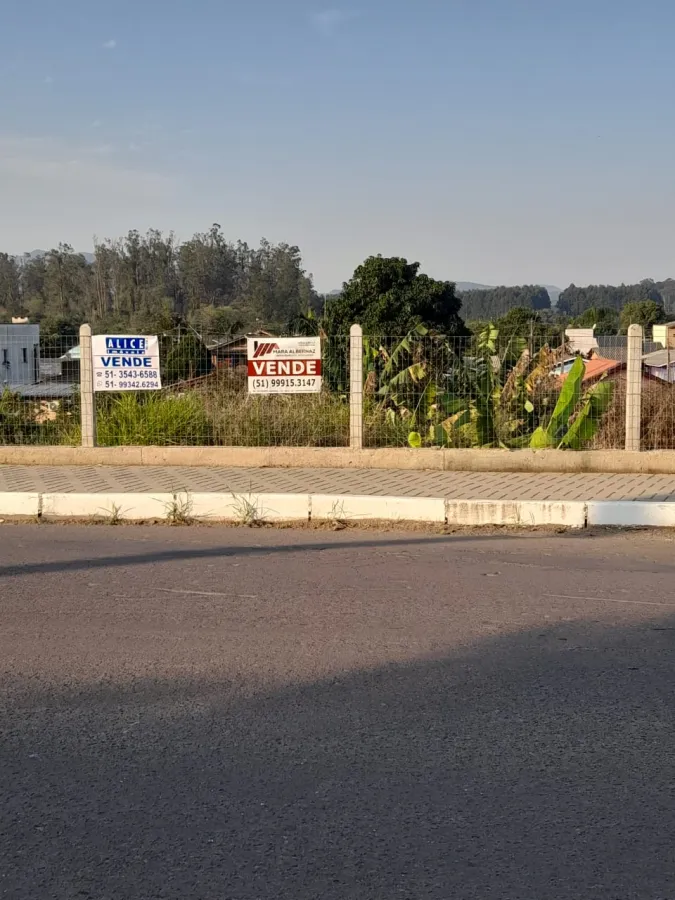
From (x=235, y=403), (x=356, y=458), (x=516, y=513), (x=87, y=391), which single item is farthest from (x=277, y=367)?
(x=516, y=513)

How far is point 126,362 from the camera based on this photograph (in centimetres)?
1396

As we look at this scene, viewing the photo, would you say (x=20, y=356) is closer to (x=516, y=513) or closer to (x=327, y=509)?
(x=327, y=509)

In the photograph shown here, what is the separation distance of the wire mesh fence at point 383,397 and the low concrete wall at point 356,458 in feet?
1.06

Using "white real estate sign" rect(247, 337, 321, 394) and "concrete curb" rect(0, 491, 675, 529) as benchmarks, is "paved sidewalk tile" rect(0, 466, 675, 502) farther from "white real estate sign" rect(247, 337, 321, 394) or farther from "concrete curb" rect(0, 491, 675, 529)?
"white real estate sign" rect(247, 337, 321, 394)

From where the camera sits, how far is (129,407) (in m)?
14.3

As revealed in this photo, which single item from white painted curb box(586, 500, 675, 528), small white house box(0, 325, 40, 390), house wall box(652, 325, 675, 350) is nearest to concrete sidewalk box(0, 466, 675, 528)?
white painted curb box(586, 500, 675, 528)

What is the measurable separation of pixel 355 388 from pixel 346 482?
183 centimetres

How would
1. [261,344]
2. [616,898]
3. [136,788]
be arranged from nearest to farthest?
[616,898], [136,788], [261,344]

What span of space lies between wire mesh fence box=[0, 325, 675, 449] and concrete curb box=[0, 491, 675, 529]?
11.6 feet

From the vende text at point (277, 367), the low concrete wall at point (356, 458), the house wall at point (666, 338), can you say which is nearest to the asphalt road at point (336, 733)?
the low concrete wall at point (356, 458)

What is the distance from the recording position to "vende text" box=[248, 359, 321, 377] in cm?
1354

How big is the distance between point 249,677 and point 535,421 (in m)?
9.23

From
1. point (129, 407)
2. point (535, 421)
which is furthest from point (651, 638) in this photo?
point (129, 407)

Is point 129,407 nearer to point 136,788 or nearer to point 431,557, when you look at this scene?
point 431,557
